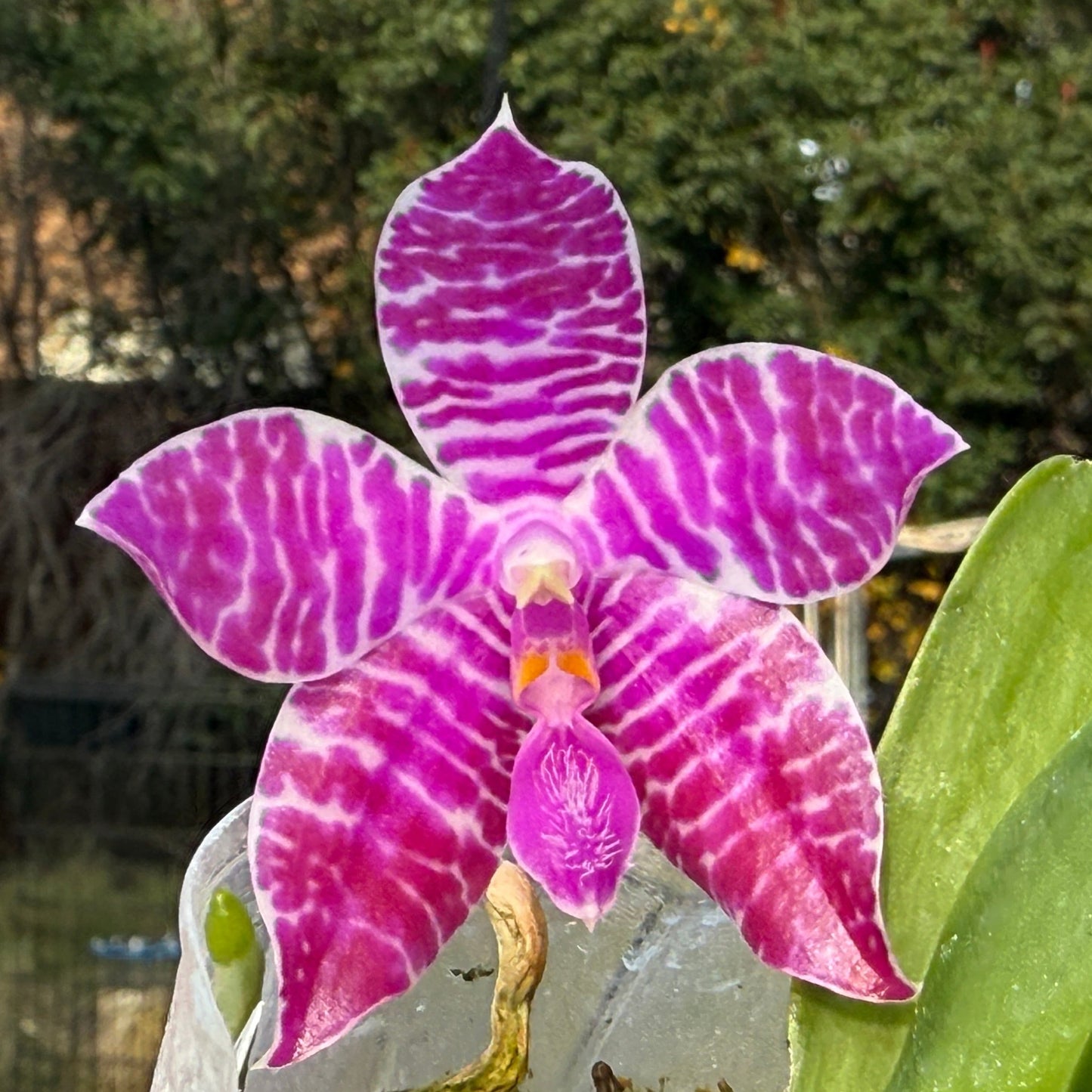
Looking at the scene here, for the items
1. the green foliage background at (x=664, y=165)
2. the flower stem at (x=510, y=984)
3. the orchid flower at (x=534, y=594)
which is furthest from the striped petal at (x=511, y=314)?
the green foliage background at (x=664, y=165)

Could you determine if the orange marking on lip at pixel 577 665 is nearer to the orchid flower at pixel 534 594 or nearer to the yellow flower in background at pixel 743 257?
the orchid flower at pixel 534 594

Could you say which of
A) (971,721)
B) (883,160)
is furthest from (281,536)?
(883,160)

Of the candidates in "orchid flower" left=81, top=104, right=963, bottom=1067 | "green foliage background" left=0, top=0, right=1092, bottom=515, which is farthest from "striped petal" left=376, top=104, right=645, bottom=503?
"green foliage background" left=0, top=0, right=1092, bottom=515

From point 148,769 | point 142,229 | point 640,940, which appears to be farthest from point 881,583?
point 640,940

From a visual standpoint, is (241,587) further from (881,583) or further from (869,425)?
(881,583)

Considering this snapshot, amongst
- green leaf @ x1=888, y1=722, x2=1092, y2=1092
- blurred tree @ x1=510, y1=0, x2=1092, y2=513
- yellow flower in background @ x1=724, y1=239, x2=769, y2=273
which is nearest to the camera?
green leaf @ x1=888, y1=722, x2=1092, y2=1092

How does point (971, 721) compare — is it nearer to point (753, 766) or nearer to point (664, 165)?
point (753, 766)

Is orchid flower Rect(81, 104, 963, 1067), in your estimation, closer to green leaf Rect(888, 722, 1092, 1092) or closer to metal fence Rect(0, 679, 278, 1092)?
green leaf Rect(888, 722, 1092, 1092)
